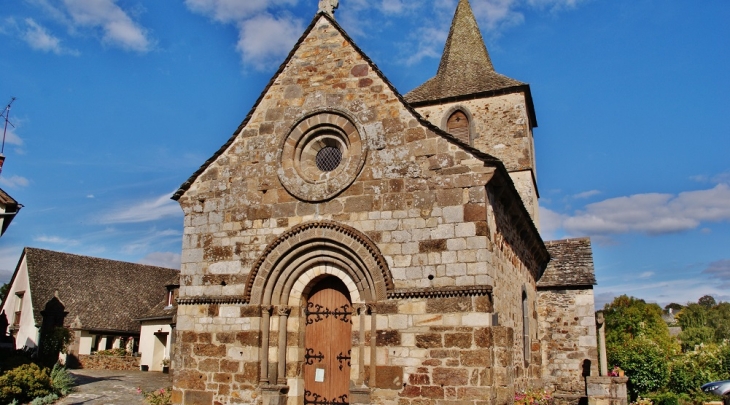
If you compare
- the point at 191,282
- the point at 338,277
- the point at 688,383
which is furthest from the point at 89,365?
the point at 688,383

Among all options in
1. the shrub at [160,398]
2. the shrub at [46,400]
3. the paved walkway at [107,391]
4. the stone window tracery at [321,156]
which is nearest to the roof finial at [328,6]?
the stone window tracery at [321,156]

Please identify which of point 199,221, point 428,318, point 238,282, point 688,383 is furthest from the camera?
point 688,383

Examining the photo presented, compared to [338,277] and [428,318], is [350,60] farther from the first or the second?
[428,318]

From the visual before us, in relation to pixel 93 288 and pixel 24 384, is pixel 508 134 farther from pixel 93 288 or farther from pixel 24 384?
pixel 93 288

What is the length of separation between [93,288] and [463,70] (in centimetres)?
2607

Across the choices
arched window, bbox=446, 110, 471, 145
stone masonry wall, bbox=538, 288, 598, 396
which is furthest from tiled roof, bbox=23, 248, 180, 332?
stone masonry wall, bbox=538, 288, 598, 396

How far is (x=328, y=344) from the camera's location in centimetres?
1090

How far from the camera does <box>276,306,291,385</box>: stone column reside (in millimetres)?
10641

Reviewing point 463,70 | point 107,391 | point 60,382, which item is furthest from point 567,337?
point 60,382

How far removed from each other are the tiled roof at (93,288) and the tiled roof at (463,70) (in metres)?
22.4

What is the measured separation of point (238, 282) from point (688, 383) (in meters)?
20.6

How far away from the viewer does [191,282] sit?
38.7ft

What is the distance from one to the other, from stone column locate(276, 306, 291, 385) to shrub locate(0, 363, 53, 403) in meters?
9.17

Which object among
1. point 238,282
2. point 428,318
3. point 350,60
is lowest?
point 428,318
